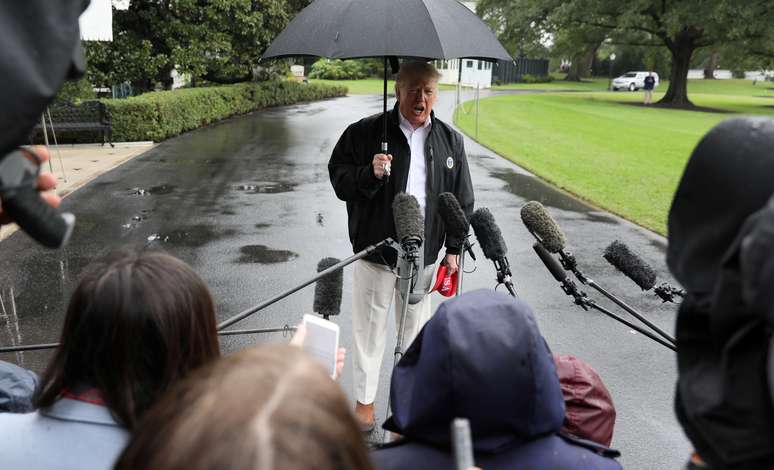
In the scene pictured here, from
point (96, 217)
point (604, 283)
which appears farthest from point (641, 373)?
point (96, 217)

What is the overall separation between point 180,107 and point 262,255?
12680mm

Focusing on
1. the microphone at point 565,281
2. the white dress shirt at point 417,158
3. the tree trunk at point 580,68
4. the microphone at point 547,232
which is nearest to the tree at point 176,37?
the white dress shirt at point 417,158

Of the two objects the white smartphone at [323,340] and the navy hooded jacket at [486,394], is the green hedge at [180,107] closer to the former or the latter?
the white smartphone at [323,340]

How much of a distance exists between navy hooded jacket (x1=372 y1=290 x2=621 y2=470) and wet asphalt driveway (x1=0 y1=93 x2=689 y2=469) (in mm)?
2527

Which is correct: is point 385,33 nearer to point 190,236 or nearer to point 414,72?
point 414,72

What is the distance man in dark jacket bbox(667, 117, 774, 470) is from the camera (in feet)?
3.96

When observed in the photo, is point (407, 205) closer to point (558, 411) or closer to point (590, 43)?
point (558, 411)

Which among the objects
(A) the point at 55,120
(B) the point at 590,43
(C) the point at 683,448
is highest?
(B) the point at 590,43

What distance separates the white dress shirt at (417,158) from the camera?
397 cm

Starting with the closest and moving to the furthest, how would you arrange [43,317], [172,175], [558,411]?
[558,411]
[43,317]
[172,175]

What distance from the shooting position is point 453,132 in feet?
13.8

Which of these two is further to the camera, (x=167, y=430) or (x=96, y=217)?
(x=96, y=217)

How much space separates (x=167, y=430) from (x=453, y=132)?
340 cm

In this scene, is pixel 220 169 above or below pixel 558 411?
below
